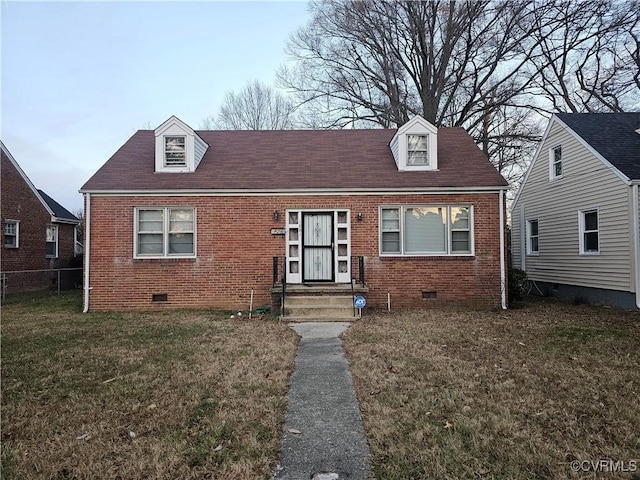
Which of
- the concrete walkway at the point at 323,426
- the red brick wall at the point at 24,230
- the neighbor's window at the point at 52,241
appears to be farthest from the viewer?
the neighbor's window at the point at 52,241

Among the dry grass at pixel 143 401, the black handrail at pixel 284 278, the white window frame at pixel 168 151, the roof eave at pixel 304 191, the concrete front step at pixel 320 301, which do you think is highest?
the white window frame at pixel 168 151

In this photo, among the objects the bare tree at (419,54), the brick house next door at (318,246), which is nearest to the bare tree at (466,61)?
the bare tree at (419,54)

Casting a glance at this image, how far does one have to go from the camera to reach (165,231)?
35.6 ft

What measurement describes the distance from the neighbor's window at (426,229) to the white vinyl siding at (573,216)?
414cm

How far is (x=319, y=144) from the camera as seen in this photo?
13.3 m

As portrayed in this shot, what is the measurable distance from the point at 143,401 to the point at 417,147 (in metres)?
10.0

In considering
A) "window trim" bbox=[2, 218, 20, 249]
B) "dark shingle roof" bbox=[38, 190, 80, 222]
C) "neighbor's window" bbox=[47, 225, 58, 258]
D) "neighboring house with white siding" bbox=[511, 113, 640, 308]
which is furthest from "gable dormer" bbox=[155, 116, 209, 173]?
"neighboring house with white siding" bbox=[511, 113, 640, 308]

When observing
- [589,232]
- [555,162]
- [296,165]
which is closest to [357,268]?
[296,165]

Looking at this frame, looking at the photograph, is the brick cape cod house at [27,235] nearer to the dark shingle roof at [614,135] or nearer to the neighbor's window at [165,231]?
the neighbor's window at [165,231]

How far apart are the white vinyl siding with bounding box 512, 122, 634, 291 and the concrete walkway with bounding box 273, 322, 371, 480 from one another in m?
9.56

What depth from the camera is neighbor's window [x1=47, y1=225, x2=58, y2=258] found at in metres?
18.0

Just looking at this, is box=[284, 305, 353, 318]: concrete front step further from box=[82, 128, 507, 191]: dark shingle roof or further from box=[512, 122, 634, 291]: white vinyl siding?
box=[512, 122, 634, 291]: white vinyl siding

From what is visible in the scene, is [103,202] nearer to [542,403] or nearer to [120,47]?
[120,47]

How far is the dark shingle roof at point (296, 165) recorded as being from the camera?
1087 centimetres
